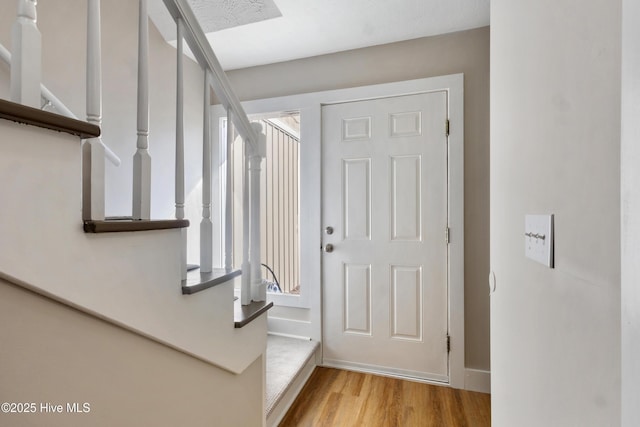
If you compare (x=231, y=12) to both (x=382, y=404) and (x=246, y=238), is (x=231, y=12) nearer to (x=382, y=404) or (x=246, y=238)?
(x=246, y=238)

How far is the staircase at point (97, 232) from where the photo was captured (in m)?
0.52

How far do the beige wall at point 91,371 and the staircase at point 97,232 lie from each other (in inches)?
0.6

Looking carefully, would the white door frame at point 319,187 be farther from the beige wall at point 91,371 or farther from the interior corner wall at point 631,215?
the interior corner wall at point 631,215

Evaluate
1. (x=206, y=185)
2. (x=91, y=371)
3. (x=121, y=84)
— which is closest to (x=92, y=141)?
(x=206, y=185)

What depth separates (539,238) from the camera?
24.4 inches

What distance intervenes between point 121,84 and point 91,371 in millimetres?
1773

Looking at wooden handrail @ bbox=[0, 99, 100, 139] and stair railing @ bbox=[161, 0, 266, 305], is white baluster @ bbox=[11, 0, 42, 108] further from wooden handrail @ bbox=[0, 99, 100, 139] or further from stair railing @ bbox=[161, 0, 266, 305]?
stair railing @ bbox=[161, 0, 266, 305]

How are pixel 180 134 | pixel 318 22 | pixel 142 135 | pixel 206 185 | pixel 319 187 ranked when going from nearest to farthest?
pixel 142 135 → pixel 180 134 → pixel 206 185 → pixel 318 22 → pixel 319 187

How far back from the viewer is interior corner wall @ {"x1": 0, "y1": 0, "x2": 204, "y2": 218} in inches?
58.1

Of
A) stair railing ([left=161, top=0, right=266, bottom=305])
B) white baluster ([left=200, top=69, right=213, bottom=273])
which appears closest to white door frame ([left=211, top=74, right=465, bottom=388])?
stair railing ([left=161, top=0, right=266, bottom=305])

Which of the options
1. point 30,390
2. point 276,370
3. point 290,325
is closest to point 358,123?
point 290,325

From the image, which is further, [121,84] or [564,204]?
[121,84]

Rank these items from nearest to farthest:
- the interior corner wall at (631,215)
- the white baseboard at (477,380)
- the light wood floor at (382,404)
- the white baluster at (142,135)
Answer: the interior corner wall at (631,215) → the white baluster at (142,135) → the light wood floor at (382,404) → the white baseboard at (477,380)

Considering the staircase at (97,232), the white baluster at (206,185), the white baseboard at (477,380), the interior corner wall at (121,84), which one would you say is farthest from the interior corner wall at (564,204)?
the interior corner wall at (121,84)
